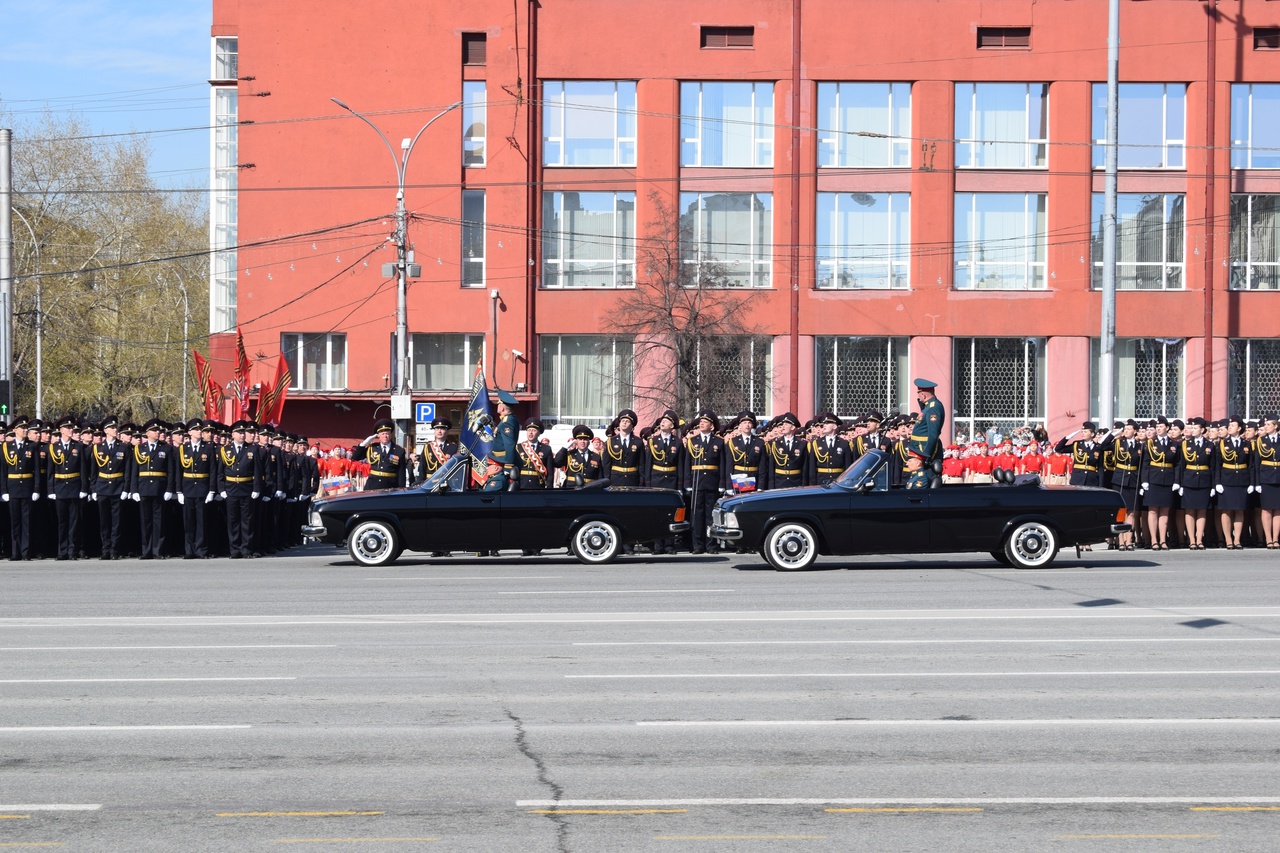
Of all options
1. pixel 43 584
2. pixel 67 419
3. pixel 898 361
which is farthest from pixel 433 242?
pixel 43 584

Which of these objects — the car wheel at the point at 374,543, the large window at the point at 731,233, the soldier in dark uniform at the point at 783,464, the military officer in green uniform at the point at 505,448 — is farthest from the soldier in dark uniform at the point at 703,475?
the large window at the point at 731,233

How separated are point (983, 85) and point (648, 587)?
102 feet

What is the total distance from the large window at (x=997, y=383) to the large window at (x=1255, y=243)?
6.00 m

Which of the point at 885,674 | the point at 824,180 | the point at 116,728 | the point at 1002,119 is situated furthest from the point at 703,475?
the point at 1002,119

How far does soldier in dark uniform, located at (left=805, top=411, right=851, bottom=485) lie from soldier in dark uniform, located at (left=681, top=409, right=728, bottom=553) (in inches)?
48.0

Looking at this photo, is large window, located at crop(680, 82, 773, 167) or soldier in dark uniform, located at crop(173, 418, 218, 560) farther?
large window, located at crop(680, 82, 773, 167)

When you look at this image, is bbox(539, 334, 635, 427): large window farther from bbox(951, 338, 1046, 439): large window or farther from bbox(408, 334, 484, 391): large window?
bbox(951, 338, 1046, 439): large window

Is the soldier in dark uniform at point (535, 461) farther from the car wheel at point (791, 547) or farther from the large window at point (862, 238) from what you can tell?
the large window at point (862, 238)

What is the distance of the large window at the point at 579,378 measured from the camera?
45.5 m

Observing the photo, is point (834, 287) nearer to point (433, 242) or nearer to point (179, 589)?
point (433, 242)

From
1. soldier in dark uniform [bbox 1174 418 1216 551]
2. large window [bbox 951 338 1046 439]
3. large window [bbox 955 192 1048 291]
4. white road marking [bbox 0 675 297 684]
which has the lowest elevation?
white road marking [bbox 0 675 297 684]

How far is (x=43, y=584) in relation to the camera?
59.1ft

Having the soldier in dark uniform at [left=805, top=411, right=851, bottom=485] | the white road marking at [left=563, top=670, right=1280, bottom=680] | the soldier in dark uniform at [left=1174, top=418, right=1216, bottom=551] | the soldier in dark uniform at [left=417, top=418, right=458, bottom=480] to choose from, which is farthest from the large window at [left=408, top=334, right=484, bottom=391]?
the white road marking at [left=563, top=670, right=1280, bottom=680]

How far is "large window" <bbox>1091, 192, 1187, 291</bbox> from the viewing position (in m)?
44.8
